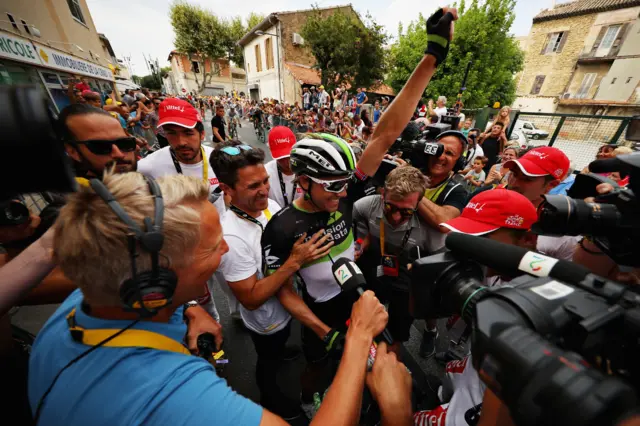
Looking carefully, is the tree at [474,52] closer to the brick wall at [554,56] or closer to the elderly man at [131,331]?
the brick wall at [554,56]

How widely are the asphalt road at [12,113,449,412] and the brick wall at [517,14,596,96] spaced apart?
36.0 metres

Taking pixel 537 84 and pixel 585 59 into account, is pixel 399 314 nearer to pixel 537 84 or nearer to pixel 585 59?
pixel 585 59

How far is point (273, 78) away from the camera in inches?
1044

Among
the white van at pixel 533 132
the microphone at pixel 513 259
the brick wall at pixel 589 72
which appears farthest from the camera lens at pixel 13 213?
the brick wall at pixel 589 72

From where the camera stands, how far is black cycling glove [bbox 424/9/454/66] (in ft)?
5.85

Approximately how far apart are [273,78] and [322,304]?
95.7ft

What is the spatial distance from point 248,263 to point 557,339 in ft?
5.72

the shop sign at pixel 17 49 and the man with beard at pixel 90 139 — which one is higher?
the shop sign at pixel 17 49

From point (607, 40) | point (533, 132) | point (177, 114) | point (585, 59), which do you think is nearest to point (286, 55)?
point (533, 132)

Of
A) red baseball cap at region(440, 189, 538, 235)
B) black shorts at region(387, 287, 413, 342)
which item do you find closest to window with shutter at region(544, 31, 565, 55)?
red baseball cap at region(440, 189, 538, 235)

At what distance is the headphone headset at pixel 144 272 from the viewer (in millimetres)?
879

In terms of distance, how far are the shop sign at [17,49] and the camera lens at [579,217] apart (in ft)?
39.3

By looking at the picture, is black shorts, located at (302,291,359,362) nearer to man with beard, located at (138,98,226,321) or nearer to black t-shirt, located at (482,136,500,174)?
man with beard, located at (138,98,226,321)

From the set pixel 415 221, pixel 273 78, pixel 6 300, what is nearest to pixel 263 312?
pixel 6 300
